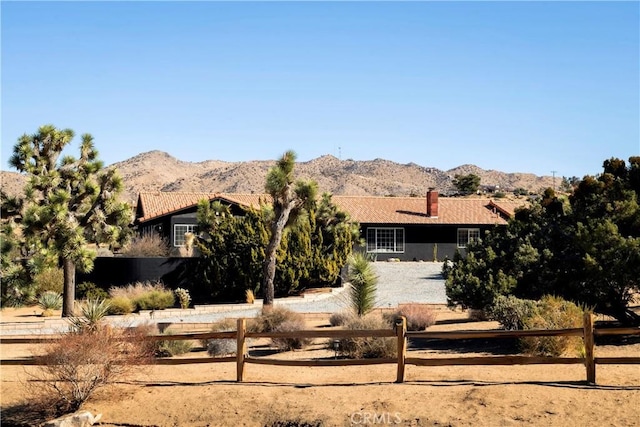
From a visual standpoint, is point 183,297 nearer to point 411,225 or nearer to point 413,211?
point 411,225

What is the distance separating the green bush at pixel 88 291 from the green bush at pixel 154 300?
248cm

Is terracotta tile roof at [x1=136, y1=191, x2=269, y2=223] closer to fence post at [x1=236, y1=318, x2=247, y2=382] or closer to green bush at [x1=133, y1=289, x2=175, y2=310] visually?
green bush at [x1=133, y1=289, x2=175, y2=310]

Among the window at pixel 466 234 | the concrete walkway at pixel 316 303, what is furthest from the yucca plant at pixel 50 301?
the window at pixel 466 234

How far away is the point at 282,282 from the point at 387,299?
15.6ft

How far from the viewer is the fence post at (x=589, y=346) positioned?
44.4 ft

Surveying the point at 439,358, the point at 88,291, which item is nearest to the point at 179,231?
the point at 88,291

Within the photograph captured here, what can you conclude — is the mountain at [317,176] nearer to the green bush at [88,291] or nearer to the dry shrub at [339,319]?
the green bush at [88,291]

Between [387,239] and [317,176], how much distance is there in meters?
72.3

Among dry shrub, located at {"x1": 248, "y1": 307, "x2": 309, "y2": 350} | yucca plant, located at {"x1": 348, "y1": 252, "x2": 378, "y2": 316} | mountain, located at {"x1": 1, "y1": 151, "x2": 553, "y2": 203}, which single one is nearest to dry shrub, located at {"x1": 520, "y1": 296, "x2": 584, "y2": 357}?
yucca plant, located at {"x1": 348, "y1": 252, "x2": 378, "y2": 316}

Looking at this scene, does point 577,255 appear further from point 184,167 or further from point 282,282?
point 184,167

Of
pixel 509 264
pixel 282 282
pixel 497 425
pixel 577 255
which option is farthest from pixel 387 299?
pixel 497 425

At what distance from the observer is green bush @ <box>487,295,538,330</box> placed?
19062mm

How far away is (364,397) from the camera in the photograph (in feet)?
46.8

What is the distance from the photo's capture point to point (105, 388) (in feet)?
50.9
